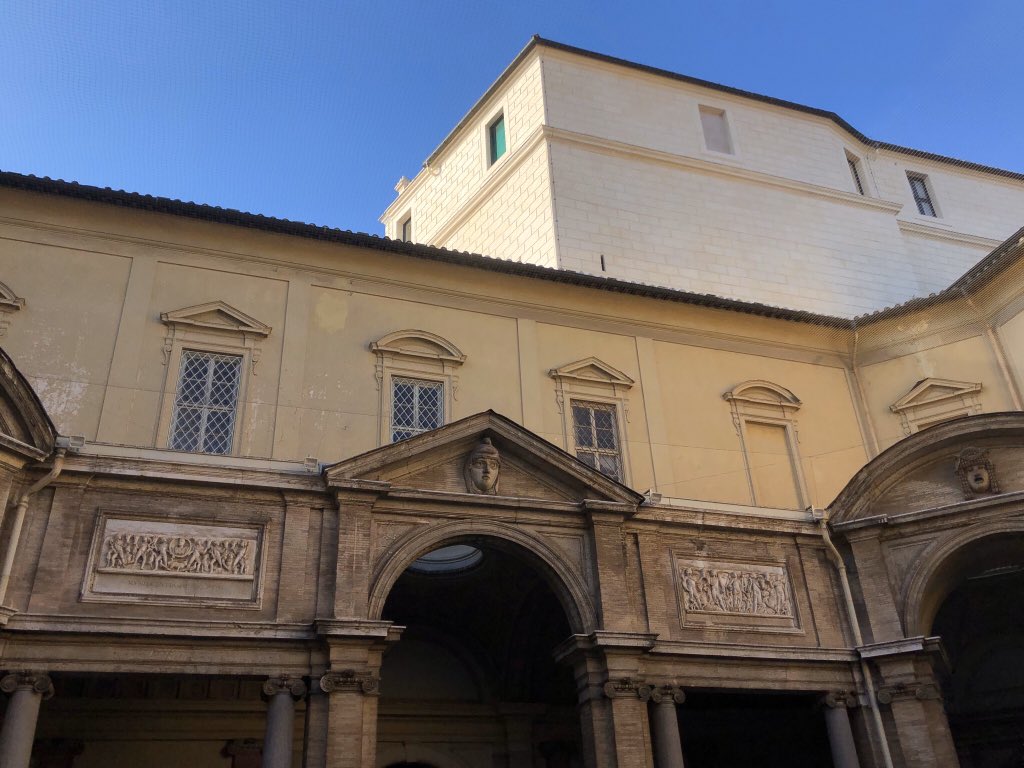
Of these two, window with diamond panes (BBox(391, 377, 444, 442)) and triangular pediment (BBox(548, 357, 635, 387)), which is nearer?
window with diamond panes (BBox(391, 377, 444, 442))

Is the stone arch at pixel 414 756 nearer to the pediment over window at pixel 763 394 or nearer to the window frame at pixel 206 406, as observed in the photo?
the window frame at pixel 206 406

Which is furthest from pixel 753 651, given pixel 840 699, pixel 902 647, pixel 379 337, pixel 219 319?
pixel 219 319

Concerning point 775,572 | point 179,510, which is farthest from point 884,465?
point 179,510

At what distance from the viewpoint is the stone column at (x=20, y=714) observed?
1063 centimetres

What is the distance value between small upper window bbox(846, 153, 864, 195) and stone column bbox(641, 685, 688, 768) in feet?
53.2

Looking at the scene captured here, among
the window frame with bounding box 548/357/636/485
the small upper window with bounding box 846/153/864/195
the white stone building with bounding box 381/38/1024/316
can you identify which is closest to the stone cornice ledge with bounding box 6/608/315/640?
the window frame with bounding box 548/357/636/485

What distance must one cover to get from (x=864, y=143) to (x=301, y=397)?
1899cm

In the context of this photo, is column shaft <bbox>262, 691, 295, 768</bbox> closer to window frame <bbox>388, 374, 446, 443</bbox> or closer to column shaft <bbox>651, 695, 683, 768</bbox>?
window frame <bbox>388, 374, 446, 443</bbox>

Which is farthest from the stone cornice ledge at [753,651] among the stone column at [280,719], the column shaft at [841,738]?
the stone column at [280,719]

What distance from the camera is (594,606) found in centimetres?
1373

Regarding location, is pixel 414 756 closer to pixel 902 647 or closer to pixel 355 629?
pixel 355 629

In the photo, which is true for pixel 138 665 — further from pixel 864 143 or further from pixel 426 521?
pixel 864 143

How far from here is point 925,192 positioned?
89.3 ft

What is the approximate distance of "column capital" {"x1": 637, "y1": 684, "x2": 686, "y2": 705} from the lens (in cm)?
1338
